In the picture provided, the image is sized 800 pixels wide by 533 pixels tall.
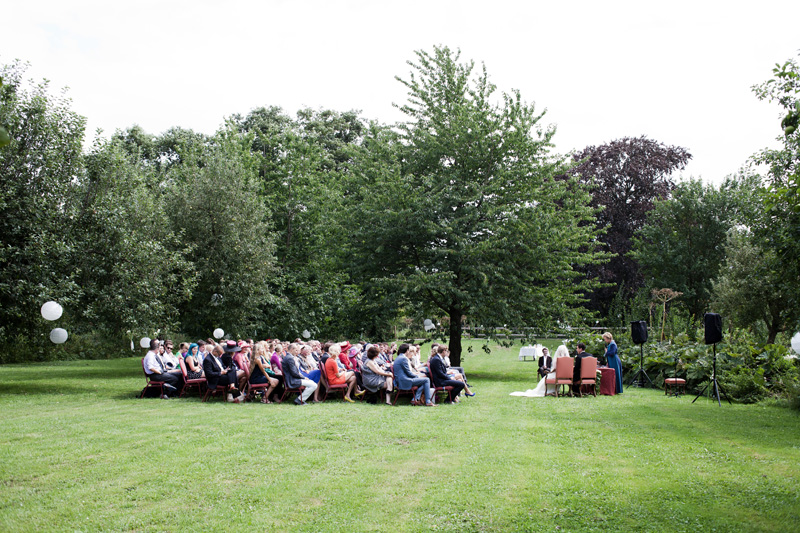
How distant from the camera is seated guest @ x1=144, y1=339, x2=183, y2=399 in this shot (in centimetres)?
1316

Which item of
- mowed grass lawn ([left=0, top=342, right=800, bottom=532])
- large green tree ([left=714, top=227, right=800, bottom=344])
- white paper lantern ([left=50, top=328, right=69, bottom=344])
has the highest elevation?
large green tree ([left=714, top=227, right=800, bottom=344])

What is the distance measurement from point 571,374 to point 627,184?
25.6 m

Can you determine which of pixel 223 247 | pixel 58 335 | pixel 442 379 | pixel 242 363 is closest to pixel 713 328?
pixel 442 379

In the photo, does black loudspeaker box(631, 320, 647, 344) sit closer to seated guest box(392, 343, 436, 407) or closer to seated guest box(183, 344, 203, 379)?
seated guest box(392, 343, 436, 407)

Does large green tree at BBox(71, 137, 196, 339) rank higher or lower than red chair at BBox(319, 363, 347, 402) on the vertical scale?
higher

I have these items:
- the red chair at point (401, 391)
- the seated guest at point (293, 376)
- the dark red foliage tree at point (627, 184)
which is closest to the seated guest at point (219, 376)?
the seated guest at point (293, 376)

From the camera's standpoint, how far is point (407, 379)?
12219 mm

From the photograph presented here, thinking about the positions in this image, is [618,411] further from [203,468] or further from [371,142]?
[371,142]

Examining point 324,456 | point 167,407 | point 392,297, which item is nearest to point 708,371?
point 392,297

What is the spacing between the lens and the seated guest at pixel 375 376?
12383 mm

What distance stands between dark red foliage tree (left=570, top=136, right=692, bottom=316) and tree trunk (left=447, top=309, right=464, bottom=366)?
16.8 m

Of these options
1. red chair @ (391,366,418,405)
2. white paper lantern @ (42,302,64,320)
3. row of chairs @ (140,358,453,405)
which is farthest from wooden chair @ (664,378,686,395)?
white paper lantern @ (42,302,64,320)

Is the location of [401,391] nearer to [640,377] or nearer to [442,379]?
[442,379]

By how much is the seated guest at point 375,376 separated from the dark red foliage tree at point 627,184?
2506cm
